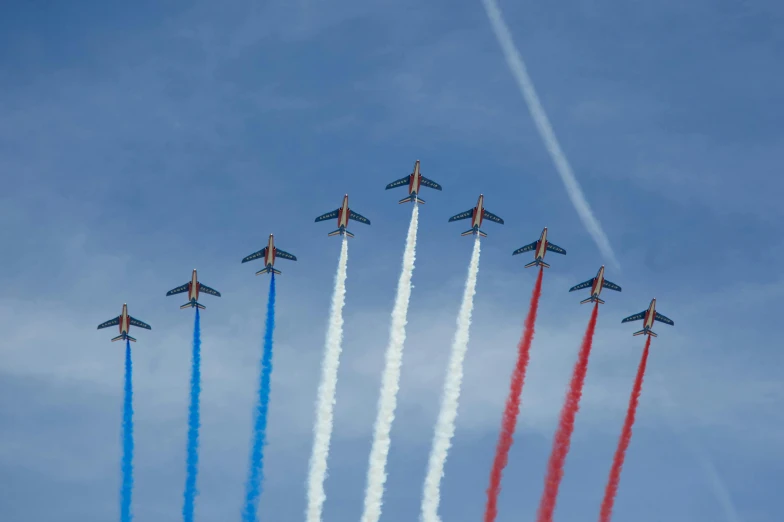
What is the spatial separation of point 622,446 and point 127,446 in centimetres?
5281

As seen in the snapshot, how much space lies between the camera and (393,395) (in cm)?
13638

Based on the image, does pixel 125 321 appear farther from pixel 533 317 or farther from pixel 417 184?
pixel 533 317

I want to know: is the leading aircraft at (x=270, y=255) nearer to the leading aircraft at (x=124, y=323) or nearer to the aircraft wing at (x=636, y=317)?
the leading aircraft at (x=124, y=323)

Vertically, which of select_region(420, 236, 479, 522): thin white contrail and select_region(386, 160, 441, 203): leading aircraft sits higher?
select_region(386, 160, 441, 203): leading aircraft

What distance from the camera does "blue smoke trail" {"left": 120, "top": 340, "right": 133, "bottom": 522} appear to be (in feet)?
422

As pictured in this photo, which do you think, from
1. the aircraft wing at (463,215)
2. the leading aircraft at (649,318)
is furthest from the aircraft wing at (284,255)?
the leading aircraft at (649,318)

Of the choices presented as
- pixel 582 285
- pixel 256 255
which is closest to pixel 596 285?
pixel 582 285

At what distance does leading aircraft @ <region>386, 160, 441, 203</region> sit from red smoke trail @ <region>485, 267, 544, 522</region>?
1746 cm

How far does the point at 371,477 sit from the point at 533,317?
2528 centimetres

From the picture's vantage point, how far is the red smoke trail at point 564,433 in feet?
424

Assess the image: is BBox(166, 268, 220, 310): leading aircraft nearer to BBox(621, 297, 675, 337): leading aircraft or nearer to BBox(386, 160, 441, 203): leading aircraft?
BBox(386, 160, 441, 203): leading aircraft

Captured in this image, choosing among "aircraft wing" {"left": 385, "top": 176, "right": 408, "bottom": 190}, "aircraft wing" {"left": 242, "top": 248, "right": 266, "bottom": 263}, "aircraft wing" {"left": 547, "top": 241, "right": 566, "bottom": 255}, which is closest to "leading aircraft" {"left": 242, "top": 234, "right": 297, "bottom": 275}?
"aircraft wing" {"left": 242, "top": 248, "right": 266, "bottom": 263}

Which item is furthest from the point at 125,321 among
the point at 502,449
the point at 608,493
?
the point at 608,493

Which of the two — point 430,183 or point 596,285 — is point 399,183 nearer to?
point 430,183
